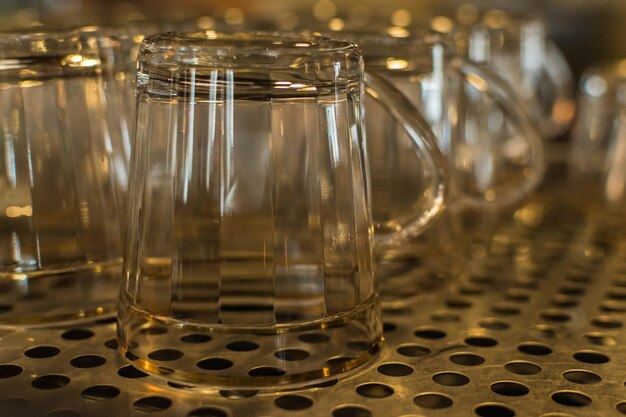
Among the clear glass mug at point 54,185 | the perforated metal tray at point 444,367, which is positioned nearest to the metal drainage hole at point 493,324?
the perforated metal tray at point 444,367

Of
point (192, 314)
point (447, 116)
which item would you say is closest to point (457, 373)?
point (192, 314)

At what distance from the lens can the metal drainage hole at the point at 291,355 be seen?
43 cm

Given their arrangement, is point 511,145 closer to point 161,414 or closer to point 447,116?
point 447,116

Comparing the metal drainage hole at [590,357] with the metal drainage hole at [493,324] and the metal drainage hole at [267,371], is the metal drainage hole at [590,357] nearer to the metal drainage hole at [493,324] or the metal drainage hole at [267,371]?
the metal drainage hole at [493,324]

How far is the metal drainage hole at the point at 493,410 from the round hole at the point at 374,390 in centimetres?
4

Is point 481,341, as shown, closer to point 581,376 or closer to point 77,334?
point 581,376

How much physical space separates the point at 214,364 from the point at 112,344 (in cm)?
7

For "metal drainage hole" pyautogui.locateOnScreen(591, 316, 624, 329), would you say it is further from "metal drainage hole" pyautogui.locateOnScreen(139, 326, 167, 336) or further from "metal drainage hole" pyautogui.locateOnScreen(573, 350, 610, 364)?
"metal drainage hole" pyautogui.locateOnScreen(139, 326, 167, 336)

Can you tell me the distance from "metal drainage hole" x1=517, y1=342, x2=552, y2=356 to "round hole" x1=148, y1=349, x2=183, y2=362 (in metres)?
0.18

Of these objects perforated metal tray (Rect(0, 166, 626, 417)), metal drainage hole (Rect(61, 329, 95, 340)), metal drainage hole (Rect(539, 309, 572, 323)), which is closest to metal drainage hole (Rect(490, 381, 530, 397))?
perforated metal tray (Rect(0, 166, 626, 417))

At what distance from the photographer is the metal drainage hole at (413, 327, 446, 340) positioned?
19.9 inches

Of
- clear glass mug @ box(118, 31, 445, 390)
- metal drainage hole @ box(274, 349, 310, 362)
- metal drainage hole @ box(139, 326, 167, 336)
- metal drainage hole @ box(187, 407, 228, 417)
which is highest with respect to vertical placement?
clear glass mug @ box(118, 31, 445, 390)

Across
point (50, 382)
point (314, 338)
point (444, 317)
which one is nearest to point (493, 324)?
point (444, 317)

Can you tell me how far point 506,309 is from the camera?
556mm
